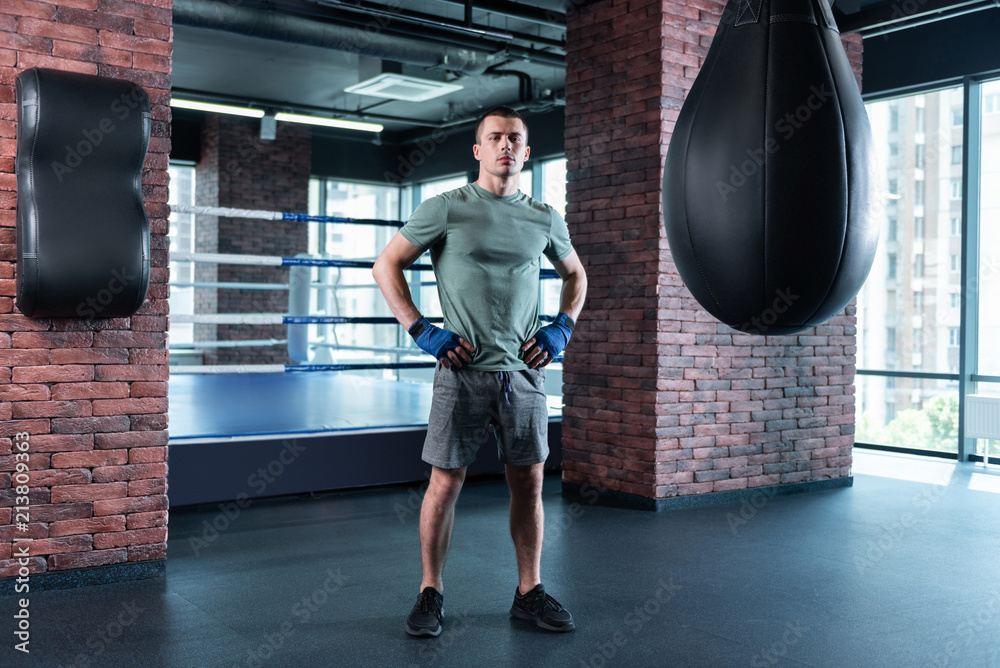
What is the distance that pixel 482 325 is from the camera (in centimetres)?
270

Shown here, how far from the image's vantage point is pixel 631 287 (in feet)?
15.9

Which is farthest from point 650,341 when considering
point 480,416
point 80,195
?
point 80,195

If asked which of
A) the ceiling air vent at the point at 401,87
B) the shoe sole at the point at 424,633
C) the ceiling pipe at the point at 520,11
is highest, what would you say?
the ceiling air vent at the point at 401,87

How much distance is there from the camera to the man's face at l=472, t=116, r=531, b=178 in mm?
2674

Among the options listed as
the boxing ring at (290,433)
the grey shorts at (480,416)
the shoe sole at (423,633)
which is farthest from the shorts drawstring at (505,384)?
the boxing ring at (290,433)

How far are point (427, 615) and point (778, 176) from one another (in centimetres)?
166

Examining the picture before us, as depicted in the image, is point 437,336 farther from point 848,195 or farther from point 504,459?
point 848,195

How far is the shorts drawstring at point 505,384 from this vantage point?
272cm

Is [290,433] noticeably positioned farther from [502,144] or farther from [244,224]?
[244,224]

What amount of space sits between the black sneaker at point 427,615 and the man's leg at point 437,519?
0.03m

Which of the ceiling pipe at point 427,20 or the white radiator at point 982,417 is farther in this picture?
the white radiator at point 982,417

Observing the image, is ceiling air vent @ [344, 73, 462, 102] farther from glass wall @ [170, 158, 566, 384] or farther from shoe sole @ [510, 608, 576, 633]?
shoe sole @ [510, 608, 576, 633]

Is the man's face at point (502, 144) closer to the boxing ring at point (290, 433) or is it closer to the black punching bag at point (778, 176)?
the black punching bag at point (778, 176)

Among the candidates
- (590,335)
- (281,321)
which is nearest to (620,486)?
(590,335)
